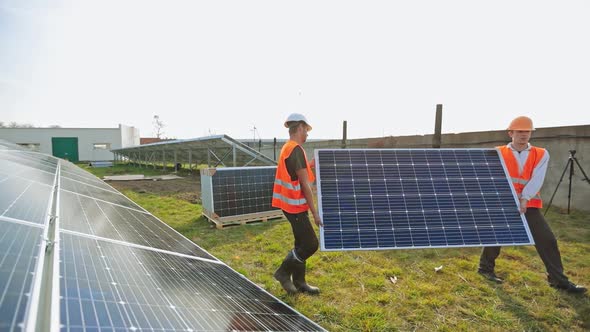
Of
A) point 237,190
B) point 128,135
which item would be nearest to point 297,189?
point 237,190

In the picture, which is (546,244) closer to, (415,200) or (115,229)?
(415,200)

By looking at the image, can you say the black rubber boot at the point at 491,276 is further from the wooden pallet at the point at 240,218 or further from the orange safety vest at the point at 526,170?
the wooden pallet at the point at 240,218

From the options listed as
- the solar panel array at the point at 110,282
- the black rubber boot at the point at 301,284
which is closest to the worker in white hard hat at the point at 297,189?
the black rubber boot at the point at 301,284

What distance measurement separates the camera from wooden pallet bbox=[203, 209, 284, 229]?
6.88 metres

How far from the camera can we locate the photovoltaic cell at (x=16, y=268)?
0.98 meters

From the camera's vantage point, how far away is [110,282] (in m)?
1.67

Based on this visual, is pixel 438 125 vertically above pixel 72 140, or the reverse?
pixel 72 140

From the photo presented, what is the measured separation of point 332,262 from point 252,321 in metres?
3.17

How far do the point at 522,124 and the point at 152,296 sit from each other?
4580mm

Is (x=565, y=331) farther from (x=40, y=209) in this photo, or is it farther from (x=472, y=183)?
(x=40, y=209)

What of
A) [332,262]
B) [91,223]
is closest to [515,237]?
[332,262]

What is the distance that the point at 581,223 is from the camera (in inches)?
276

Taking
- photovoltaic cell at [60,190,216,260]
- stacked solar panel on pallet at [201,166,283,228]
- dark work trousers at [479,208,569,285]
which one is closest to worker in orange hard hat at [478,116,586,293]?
dark work trousers at [479,208,569,285]

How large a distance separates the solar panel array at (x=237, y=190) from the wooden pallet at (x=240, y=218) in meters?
0.08
